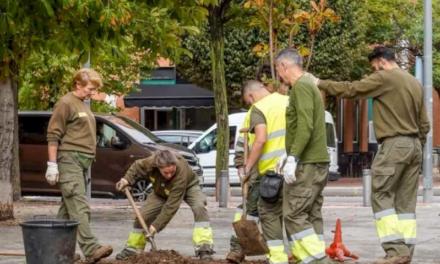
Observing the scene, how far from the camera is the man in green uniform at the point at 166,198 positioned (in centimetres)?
1141

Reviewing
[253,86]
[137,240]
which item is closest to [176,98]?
[137,240]

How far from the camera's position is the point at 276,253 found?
1046 centimetres

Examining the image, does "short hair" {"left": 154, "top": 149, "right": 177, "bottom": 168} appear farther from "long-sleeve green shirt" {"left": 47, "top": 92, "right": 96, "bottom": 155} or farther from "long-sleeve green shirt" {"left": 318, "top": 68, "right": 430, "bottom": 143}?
"long-sleeve green shirt" {"left": 318, "top": 68, "right": 430, "bottom": 143}

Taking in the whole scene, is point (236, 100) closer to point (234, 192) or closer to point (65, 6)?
point (234, 192)

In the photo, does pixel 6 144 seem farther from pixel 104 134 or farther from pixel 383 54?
pixel 383 54

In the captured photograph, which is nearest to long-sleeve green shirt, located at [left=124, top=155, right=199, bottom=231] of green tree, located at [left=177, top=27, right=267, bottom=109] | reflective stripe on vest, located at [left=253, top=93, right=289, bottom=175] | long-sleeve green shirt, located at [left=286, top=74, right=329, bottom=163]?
reflective stripe on vest, located at [left=253, top=93, right=289, bottom=175]

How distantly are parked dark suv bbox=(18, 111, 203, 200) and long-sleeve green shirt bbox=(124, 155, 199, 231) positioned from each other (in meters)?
11.0

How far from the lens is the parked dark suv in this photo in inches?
899

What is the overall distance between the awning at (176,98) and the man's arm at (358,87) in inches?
1263

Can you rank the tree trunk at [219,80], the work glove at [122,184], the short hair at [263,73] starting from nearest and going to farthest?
the work glove at [122,184], the short hair at [263,73], the tree trunk at [219,80]

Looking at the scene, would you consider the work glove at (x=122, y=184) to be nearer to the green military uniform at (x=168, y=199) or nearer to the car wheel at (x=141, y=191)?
the green military uniform at (x=168, y=199)

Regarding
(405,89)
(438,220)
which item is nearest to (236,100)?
(438,220)

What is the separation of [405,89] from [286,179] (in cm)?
170

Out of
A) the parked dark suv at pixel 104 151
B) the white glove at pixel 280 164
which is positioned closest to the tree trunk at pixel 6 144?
the parked dark suv at pixel 104 151
